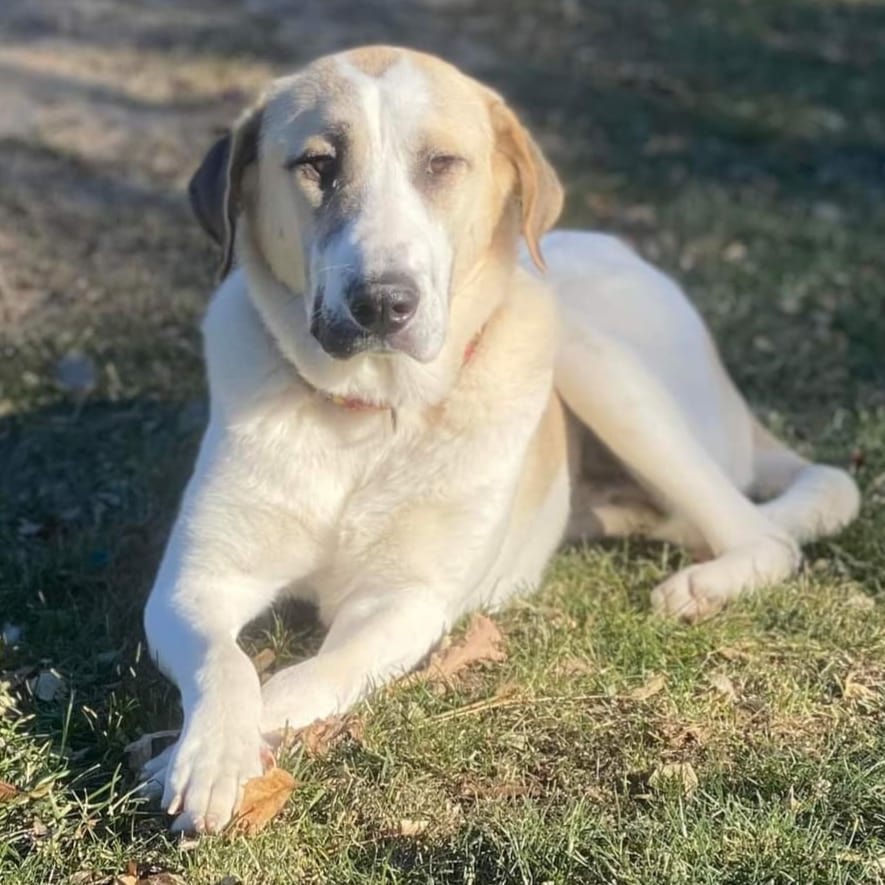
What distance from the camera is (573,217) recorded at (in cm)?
761

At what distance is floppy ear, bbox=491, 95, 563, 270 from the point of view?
3.63 meters

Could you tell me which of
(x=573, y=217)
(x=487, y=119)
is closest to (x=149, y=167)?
(x=573, y=217)

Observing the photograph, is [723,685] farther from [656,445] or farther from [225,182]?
[225,182]

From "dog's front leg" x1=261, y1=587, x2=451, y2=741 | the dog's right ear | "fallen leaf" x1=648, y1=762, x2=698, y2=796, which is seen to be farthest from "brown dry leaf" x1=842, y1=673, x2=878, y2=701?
the dog's right ear

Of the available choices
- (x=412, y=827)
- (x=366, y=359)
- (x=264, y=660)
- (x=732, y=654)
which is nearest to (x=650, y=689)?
(x=732, y=654)

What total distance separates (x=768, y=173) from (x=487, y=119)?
18.1ft

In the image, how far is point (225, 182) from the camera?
3.51 metres

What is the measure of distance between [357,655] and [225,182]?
3.87ft

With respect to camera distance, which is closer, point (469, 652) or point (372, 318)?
point (372, 318)

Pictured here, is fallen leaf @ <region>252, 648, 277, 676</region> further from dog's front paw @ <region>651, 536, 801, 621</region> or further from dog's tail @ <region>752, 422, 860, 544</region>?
dog's tail @ <region>752, 422, 860, 544</region>

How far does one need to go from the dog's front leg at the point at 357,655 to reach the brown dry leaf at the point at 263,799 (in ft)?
0.55

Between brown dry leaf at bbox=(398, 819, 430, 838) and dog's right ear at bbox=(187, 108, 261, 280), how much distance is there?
Answer: 1460 mm

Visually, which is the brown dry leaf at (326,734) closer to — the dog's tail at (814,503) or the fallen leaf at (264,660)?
the fallen leaf at (264,660)

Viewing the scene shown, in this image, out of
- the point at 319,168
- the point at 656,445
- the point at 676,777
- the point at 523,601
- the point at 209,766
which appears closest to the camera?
the point at 209,766
